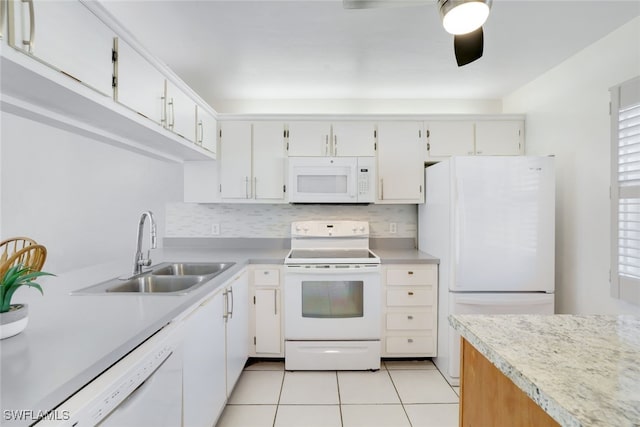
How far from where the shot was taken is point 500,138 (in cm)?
287

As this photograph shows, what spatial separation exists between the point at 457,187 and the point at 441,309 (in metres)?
1.00

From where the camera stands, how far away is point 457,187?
221cm

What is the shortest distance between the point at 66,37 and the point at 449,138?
9.08 feet

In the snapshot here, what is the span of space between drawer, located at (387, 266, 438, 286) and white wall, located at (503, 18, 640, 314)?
3.07 feet

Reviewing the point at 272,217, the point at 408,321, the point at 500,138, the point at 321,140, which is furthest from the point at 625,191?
the point at 272,217

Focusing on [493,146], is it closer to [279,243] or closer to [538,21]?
[538,21]

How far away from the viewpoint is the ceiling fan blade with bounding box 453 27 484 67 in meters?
1.24

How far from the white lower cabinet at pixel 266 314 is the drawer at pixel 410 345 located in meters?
0.91

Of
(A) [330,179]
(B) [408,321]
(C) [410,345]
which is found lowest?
(C) [410,345]

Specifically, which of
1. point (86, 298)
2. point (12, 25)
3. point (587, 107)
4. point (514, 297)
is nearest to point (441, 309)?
point (514, 297)

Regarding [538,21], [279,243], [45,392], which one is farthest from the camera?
[279,243]

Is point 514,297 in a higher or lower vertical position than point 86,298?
lower

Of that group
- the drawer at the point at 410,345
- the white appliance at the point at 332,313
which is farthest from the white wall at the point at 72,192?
the drawer at the point at 410,345

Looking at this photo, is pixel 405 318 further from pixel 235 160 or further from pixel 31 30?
pixel 31 30
